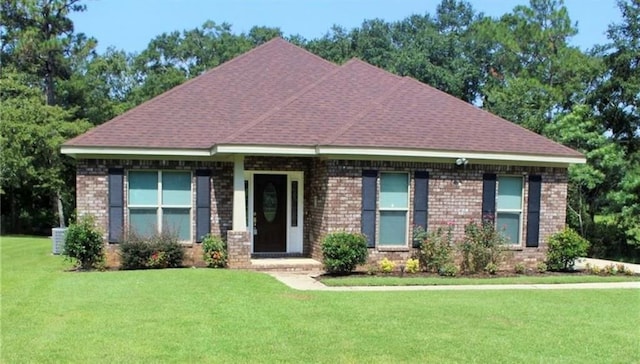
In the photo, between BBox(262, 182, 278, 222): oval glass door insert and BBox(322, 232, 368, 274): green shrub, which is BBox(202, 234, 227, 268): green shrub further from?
BBox(322, 232, 368, 274): green shrub

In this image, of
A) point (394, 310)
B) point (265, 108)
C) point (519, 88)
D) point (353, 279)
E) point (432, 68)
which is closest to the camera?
point (394, 310)

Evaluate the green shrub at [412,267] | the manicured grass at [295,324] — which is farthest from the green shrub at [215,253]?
the green shrub at [412,267]

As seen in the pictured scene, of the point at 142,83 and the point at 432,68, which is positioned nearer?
the point at 432,68

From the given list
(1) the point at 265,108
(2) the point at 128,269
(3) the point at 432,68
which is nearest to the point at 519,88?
(3) the point at 432,68

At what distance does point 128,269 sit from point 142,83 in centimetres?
3513

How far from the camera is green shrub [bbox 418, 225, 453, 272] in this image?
1358 cm

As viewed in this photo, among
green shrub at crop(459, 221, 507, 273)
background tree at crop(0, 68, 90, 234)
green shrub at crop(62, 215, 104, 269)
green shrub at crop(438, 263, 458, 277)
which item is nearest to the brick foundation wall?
green shrub at crop(62, 215, 104, 269)

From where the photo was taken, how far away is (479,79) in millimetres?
40625

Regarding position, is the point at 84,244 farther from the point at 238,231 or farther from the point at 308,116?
the point at 308,116

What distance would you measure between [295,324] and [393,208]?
6840 mm

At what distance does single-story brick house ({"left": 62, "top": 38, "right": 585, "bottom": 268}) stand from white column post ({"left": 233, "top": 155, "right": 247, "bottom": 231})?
2 cm

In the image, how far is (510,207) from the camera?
14688 mm

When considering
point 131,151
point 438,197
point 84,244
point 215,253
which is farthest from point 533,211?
point 84,244

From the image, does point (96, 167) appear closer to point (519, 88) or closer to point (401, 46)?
point (519, 88)
